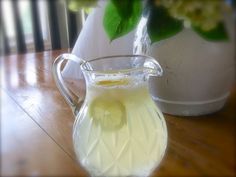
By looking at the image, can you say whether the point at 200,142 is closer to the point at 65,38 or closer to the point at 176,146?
the point at 176,146

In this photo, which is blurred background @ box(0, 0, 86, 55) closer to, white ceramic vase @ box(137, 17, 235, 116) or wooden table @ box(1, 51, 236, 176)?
wooden table @ box(1, 51, 236, 176)

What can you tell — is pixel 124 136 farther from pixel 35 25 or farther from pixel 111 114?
pixel 35 25

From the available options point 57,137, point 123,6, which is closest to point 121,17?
point 123,6

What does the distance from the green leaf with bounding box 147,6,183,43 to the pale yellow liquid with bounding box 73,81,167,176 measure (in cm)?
6

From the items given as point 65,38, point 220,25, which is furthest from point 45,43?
point 220,25

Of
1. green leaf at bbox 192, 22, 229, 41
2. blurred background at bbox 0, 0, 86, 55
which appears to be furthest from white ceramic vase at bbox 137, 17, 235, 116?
blurred background at bbox 0, 0, 86, 55

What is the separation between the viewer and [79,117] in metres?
0.40

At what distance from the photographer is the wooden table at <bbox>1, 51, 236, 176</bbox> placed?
0.31 meters

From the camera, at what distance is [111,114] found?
368 millimetres

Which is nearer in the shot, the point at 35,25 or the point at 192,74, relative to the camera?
the point at 35,25

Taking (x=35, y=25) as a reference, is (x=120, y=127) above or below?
below

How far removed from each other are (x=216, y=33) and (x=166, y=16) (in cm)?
5

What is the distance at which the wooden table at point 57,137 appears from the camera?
312mm

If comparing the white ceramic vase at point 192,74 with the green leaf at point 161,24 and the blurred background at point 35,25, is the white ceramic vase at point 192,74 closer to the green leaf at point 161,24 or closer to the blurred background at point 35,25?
the green leaf at point 161,24
